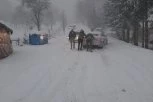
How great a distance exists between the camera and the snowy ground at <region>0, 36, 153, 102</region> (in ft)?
36.1

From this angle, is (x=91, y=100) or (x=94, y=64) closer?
(x=91, y=100)

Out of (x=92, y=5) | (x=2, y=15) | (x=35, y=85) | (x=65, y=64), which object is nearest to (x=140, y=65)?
(x=65, y=64)

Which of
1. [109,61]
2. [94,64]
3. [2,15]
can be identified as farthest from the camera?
[2,15]

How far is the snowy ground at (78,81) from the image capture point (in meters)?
11.0

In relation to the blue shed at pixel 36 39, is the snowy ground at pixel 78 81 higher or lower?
lower

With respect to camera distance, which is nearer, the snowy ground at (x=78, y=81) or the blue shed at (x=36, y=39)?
the snowy ground at (x=78, y=81)

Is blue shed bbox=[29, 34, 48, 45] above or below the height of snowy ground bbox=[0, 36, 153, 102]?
above

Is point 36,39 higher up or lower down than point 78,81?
higher up

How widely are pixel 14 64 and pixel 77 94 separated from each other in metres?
8.36

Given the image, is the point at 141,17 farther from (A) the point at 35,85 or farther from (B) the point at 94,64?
(A) the point at 35,85

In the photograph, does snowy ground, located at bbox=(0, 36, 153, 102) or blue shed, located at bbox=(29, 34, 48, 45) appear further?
blue shed, located at bbox=(29, 34, 48, 45)

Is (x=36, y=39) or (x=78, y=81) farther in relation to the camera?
(x=36, y=39)

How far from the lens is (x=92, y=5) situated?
8756 centimetres

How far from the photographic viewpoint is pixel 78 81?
1323cm
